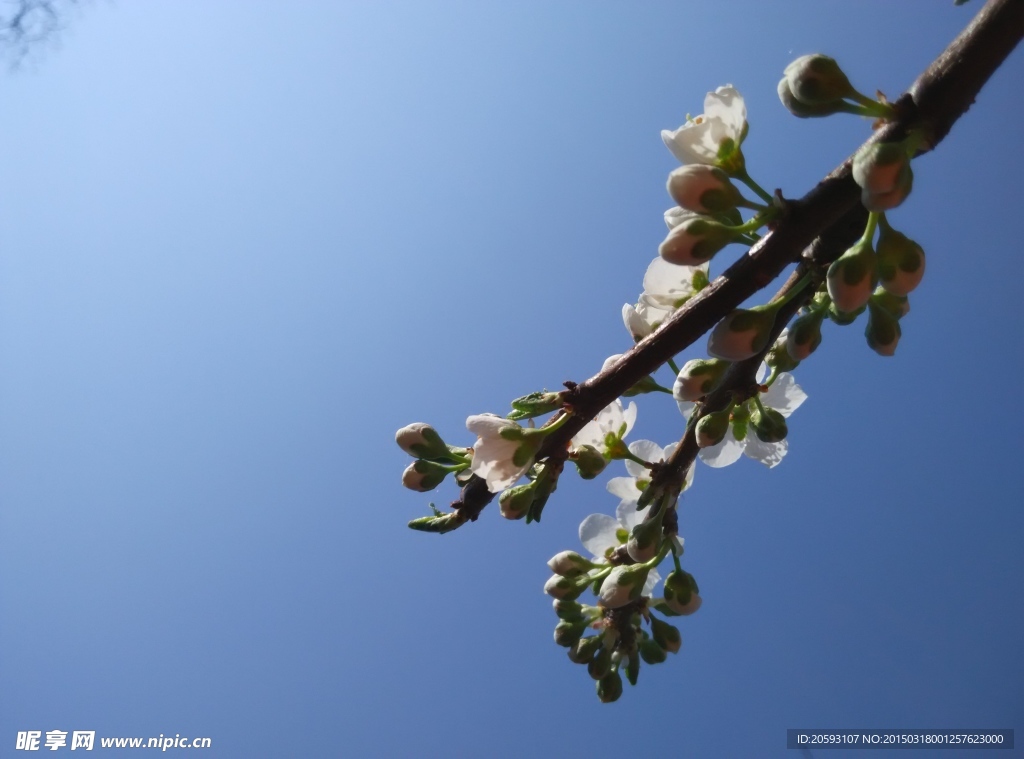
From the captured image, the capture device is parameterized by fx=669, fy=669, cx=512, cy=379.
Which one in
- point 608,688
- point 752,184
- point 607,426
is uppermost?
point 752,184

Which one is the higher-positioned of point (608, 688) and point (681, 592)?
point (681, 592)

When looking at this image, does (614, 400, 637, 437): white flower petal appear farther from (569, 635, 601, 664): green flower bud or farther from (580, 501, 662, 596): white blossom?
(569, 635, 601, 664): green flower bud

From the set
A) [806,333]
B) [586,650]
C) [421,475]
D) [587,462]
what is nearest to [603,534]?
[586,650]

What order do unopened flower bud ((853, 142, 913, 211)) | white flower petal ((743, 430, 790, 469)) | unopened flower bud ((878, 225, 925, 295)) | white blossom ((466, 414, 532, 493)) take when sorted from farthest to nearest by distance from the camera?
1. white flower petal ((743, 430, 790, 469))
2. white blossom ((466, 414, 532, 493))
3. unopened flower bud ((878, 225, 925, 295))
4. unopened flower bud ((853, 142, 913, 211))

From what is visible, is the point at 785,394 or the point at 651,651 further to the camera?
the point at 651,651

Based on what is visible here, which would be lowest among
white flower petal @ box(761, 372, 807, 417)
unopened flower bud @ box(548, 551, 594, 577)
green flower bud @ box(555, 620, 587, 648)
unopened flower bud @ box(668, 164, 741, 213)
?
green flower bud @ box(555, 620, 587, 648)

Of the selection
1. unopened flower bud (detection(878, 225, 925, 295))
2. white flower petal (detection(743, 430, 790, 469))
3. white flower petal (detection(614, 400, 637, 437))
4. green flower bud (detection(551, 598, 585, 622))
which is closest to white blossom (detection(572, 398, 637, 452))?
white flower petal (detection(614, 400, 637, 437))

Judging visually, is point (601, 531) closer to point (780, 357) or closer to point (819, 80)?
point (780, 357)
